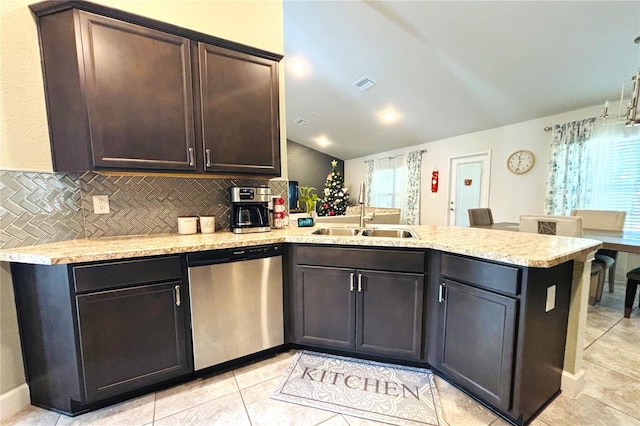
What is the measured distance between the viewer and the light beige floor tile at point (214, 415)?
52.2 inches

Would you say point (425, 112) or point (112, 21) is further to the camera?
point (425, 112)

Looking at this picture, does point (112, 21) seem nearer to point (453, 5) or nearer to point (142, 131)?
point (142, 131)

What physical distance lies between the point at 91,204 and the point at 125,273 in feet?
2.29

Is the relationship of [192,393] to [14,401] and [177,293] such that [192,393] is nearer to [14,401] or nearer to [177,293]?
[177,293]

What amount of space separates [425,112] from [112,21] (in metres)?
4.57

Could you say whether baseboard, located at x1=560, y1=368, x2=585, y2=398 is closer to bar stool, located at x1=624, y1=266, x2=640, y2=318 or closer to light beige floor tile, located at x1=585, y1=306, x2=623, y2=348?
light beige floor tile, located at x1=585, y1=306, x2=623, y2=348

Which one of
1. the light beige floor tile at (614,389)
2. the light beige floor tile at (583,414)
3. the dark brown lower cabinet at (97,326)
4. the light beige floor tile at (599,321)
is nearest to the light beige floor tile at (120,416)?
A: the dark brown lower cabinet at (97,326)

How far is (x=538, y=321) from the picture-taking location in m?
1.28

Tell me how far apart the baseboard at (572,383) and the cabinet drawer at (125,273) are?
7.68 feet

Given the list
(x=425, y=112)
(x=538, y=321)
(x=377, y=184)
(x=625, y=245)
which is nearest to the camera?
(x=538, y=321)

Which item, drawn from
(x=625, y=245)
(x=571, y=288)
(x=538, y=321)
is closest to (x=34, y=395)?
(x=538, y=321)

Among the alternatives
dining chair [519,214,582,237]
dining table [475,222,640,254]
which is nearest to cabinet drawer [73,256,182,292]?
dining chair [519,214,582,237]

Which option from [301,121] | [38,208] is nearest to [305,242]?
[38,208]

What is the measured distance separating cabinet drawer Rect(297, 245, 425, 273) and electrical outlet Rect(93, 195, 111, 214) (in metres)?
1.33
